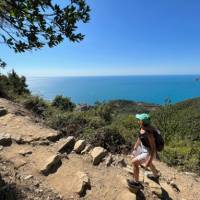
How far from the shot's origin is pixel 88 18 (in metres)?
3.58

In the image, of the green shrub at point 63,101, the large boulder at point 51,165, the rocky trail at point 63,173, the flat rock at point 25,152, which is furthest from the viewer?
the green shrub at point 63,101

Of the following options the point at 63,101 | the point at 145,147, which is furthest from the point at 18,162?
the point at 63,101

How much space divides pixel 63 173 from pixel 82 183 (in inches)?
19.7

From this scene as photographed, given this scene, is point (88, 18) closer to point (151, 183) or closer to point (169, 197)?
point (151, 183)

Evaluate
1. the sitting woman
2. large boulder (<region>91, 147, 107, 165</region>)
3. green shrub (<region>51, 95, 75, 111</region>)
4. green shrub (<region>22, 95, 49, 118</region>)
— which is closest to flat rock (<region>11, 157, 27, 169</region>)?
large boulder (<region>91, 147, 107, 165</region>)

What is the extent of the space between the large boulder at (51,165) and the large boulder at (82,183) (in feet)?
1.62

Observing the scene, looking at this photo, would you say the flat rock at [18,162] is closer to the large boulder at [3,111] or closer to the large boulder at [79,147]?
the large boulder at [79,147]

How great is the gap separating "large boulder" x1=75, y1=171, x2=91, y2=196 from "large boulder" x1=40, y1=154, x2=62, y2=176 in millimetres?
493

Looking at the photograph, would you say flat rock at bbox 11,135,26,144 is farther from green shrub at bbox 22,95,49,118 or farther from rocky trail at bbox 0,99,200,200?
green shrub at bbox 22,95,49,118

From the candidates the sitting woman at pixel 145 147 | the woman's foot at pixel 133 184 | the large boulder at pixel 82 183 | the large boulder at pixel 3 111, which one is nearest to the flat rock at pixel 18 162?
the large boulder at pixel 82 183

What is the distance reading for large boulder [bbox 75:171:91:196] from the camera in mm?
4730

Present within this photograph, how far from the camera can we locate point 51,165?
530 cm

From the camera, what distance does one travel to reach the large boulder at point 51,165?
16.9 ft

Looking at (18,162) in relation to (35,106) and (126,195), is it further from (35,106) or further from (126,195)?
(35,106)
